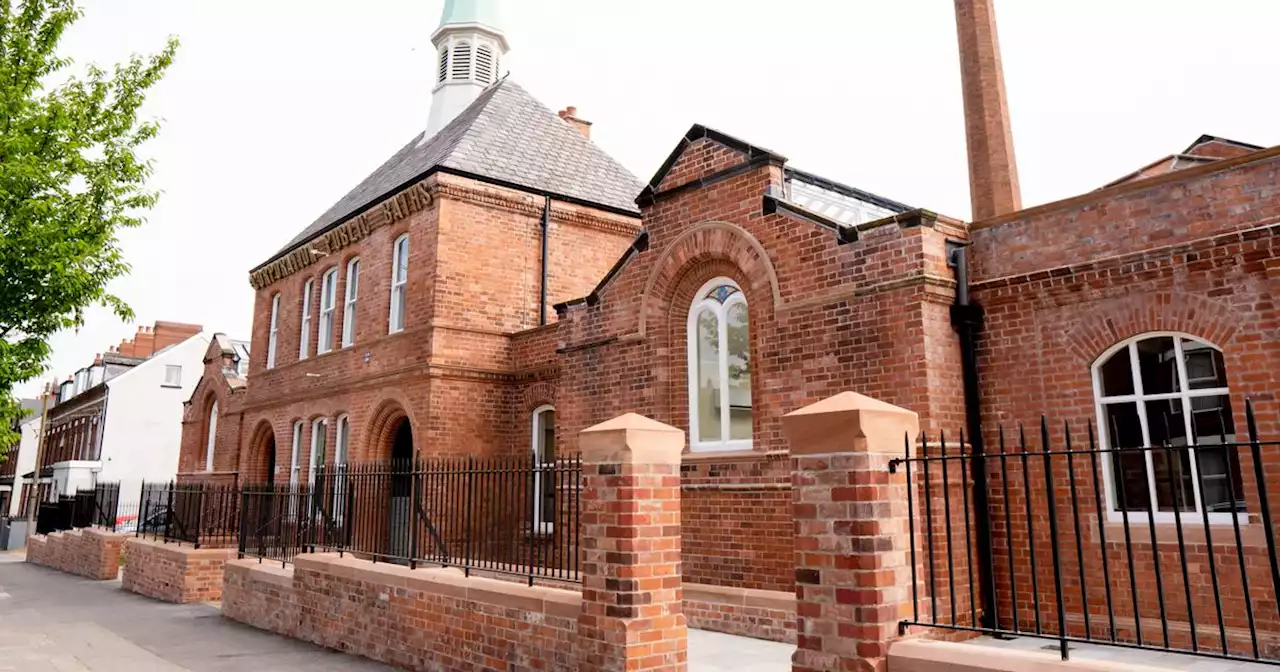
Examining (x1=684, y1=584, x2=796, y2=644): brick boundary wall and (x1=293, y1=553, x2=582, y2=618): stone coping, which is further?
(x1=684, y1=584, x2=796, y2=644): brick boundary wall

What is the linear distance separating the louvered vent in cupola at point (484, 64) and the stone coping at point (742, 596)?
57.3 ft

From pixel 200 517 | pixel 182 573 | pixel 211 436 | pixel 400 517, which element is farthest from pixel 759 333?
pixel 211 436

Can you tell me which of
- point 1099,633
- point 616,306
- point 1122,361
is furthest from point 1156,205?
point 616,306

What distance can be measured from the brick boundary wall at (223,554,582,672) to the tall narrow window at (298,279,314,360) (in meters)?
9.04

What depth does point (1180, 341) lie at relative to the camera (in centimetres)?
756

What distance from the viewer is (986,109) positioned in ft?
62.2

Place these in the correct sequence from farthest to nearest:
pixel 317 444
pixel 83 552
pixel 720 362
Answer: pixel 83 552
pixel 317 444
pixel 720 362

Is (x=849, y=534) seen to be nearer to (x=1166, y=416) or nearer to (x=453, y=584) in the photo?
(x=453, y=584)

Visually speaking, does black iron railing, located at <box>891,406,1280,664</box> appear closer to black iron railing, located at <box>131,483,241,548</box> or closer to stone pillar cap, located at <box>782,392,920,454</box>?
stone pillar cap, located at <box>782,392,920,454</box>

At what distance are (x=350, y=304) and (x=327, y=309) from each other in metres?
1.26

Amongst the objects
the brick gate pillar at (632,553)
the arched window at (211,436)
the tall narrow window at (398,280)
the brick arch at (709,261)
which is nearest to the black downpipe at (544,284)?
the tall narrow window at (398,280)

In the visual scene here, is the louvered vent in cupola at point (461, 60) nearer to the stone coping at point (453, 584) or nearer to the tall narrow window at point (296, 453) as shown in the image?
the tall narrow window at point (296, 453)

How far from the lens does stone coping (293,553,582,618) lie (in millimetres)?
6883

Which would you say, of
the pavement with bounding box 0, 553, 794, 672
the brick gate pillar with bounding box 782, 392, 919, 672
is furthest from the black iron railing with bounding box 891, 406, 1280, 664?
the brick gate pillar with bounding box 782, 392, 919, 672
